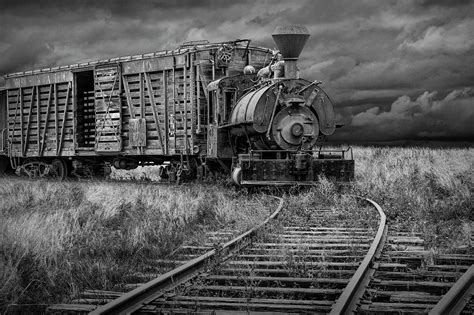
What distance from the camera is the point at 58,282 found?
21.3 ft

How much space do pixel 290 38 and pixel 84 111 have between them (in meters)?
12.2

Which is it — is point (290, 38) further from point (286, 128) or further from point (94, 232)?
point (94, 232)

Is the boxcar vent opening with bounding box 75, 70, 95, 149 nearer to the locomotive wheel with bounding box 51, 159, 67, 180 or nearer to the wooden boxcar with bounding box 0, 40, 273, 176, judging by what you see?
the wooden boxcar with bounding box 0, 40, 273, 176

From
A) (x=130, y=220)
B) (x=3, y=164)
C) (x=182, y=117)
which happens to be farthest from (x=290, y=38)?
(x=3, y=164)

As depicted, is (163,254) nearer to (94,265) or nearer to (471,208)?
(94,265)

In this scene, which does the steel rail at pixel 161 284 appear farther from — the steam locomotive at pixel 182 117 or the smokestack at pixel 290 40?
the smokestack at pixel 290 40

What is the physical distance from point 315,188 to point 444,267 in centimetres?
724

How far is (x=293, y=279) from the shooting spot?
240 inches

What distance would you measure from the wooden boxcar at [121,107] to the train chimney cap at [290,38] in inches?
103

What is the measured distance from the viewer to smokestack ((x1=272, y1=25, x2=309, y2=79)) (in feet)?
46.4

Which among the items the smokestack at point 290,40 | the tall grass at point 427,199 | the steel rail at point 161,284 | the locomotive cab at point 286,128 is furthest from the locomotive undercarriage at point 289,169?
the steel rail at point 161,284

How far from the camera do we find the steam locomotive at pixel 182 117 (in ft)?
46.6

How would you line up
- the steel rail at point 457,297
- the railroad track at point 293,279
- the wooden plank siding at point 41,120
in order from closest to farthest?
the steel rail at point 457,297 → the railroad track at point 293,279 → the wooden plank siding at point 41,120

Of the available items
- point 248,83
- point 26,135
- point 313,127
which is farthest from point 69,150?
point 313,127
